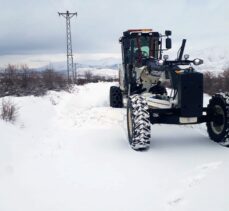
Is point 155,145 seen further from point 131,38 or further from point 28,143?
point 131,38

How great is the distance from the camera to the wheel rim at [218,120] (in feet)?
23.8

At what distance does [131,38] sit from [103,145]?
4.62m

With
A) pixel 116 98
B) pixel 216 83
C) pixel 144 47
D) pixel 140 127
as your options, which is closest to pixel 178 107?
pixel 140 127

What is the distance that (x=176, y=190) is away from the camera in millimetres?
4547

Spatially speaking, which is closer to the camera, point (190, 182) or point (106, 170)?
point (190, 182)

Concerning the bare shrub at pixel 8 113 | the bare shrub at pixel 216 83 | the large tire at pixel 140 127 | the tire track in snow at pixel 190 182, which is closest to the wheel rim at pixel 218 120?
the large tire at pixel 140 127

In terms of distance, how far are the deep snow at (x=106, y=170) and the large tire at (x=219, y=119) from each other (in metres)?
0.21

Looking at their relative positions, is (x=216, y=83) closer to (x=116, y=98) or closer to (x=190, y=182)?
(x=116, y=98)

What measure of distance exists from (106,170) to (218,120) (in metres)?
2.96

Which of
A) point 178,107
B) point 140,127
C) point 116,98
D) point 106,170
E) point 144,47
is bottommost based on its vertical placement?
point 106,170

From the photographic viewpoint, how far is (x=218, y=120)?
736 cm

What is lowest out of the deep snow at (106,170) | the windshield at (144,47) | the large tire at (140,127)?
the deep snow at (106,170)

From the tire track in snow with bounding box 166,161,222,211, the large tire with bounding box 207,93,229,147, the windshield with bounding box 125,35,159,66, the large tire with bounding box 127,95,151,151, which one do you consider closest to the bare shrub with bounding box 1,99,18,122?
the large tire with bounding box 127,95,151,151

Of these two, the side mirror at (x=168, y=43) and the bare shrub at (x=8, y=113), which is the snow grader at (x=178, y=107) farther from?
the bare shrub at (x=8, y=113)
